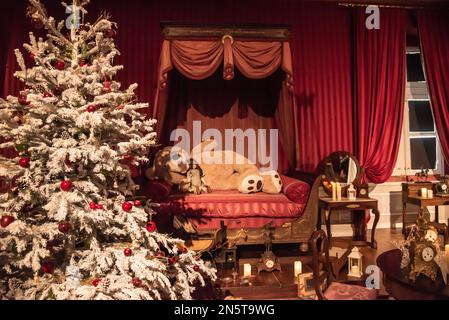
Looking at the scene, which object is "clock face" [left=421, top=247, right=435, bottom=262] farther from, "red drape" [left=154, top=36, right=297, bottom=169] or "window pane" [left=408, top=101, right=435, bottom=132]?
"window pane" [left=408, top=101, right=435, bottom=132]

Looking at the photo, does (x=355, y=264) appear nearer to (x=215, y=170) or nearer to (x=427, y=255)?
(x=427, y=255)

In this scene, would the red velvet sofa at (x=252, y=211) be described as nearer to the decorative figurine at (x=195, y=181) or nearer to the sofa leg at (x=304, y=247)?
the sofa leg at (x=304, y=247)

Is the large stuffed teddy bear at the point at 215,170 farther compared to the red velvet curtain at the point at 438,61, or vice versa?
the red velvet curtain at the point at 438,61

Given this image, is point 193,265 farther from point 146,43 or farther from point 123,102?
point 146,43

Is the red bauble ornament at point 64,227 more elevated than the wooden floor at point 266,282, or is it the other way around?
the red bauble ornament at point 64,227

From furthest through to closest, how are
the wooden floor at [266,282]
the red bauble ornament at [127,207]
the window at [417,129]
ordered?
the window at [417,129]
the wooden floor at [266,282]
the red bauble ornament at [127,207]

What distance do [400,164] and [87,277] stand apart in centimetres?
469

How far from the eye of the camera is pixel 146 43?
15.0ft

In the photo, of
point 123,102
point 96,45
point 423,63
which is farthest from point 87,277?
point 423,63

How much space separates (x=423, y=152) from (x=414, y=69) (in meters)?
1.28

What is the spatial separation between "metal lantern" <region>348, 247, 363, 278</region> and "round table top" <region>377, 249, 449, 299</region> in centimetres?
96

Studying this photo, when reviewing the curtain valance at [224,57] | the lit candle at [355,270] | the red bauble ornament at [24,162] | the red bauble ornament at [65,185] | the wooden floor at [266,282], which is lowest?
the wooden floor at [266,282]

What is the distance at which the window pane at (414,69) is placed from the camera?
538 centimetres

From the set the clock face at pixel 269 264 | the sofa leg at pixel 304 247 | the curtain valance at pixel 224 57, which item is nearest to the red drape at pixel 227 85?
the curtain valance at pixel 224 57
